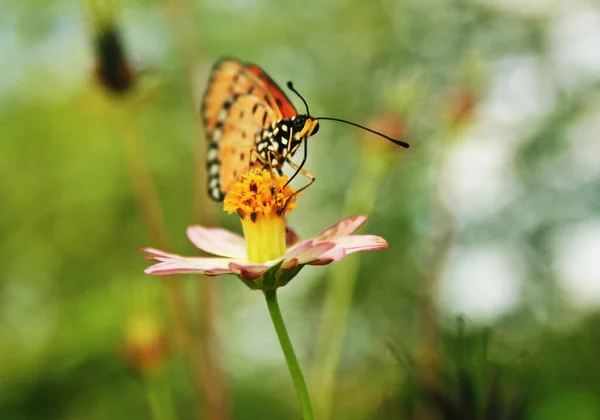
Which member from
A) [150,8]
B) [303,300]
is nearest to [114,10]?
[150,8]

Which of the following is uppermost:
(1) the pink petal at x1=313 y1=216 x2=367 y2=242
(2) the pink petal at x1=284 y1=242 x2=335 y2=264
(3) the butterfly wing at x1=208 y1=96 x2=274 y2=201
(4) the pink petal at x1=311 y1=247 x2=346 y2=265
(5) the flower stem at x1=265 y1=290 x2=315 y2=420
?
(3) the butterfly wing at x1=208 y1=96 x2=274 y2=201

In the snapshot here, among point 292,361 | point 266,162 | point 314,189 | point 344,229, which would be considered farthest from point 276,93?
point 314,189

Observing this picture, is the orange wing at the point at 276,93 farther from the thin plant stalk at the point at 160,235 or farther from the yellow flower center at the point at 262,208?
the thin plant stalk at the point at 160,235

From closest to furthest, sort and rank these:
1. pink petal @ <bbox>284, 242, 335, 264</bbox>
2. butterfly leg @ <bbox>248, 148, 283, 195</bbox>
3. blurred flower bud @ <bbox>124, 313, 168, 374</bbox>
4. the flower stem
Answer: the flower stem, pink petal @ <bbox>284, 242, 335, 264</bbox>, butterfly leg @ <bbox>248, 148, 283, 195</bbox>, blurred flower bud @ <bbox>124, 313, 168, 374</bbox>

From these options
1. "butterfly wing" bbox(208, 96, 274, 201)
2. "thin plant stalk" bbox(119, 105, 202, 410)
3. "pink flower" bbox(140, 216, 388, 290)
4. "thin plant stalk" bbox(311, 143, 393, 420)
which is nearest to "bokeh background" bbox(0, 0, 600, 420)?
"thin plant stalk" bbox(311, 143, 393, 420)

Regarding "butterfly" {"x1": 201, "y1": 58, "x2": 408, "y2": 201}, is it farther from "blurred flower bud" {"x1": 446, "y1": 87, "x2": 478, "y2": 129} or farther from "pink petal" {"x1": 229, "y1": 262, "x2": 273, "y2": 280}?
"blurred flower bud" {"x1": 446, "y1": 87, "x2": 478, "y2": 129}

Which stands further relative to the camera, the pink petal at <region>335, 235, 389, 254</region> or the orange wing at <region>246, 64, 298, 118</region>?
the orange wing at <region>246, 64, 298, 118</region>

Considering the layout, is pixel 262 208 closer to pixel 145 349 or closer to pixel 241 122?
pixel 241 122
